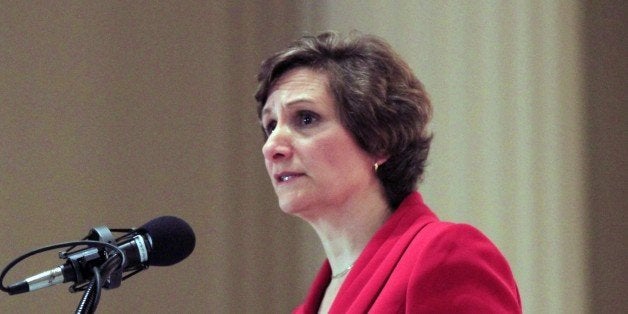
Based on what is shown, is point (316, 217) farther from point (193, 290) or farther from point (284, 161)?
point (193, 290)

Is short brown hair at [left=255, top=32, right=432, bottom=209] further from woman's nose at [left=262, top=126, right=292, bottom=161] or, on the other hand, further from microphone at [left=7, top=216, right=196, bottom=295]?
microphone at [left=7, top=216, right=196, bottom=295]

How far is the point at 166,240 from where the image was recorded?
1.98 metres

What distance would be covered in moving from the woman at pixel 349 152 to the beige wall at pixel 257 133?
51.8 inches

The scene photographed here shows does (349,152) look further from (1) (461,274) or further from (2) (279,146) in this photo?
(1) (461,274)

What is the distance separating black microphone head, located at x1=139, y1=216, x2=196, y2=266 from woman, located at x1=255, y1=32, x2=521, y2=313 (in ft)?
1.11

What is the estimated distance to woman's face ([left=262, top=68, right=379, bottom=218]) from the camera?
7.57ft

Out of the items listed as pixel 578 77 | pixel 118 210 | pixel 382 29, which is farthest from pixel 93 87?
pixel 578 77

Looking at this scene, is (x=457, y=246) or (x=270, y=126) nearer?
(x=457, y=246)

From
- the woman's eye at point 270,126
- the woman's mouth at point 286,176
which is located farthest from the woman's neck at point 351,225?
the woman's eye at point 270,126

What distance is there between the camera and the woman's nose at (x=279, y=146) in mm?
2320

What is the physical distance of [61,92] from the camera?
3.61 meters

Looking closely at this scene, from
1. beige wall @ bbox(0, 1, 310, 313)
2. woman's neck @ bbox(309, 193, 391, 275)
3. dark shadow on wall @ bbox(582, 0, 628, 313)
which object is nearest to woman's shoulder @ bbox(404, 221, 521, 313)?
woman's neck @ bbox(309, 193, 391, 275)

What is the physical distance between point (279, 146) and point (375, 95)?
26 centimetres

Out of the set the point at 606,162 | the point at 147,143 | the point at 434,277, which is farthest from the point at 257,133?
the point at 434,277
